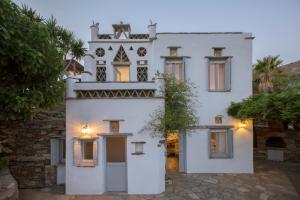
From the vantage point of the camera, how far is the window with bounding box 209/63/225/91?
30.6 ft

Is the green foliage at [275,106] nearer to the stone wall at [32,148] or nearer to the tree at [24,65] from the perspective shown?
the tree at [24,65]

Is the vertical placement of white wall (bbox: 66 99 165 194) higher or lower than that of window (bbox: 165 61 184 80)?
lower

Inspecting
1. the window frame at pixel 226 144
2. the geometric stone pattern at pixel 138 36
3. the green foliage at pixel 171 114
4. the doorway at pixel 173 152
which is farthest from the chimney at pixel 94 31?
the window frame at pixel 226 144

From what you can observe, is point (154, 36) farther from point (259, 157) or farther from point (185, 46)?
point (259, 157)

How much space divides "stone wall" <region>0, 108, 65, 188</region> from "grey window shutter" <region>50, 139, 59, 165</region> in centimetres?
16

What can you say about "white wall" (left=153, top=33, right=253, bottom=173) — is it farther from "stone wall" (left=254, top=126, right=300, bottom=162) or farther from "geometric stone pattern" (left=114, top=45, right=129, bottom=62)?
"stone wall" (left=254, top=126, right=300, bottom=162)

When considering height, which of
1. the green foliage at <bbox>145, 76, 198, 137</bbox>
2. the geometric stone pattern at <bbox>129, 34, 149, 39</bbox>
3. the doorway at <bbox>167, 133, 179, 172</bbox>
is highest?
the geometric stone pattern at <bbox>129, 34, 149, 39</bbox>

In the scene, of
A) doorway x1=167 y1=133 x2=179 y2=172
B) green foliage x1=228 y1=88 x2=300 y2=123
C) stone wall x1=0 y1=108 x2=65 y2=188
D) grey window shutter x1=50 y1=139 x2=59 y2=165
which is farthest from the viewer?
doorway x1=167 y1=133 x2=179 y2=172

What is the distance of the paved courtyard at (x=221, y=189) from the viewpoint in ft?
21.2

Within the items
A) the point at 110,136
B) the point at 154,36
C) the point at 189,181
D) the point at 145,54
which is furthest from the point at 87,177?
the point at 154,36

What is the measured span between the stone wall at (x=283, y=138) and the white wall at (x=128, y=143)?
30.8 feet

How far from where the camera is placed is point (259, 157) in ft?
40.8

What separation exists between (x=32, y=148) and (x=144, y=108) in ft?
16.4

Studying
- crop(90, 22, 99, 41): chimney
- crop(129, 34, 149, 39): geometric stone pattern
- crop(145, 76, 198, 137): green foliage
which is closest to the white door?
crop(145, 76, 198, 137): green foliage
